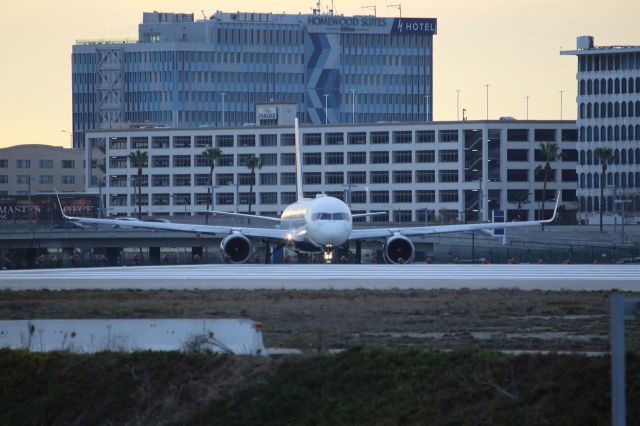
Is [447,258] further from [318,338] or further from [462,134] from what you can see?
[318,338]

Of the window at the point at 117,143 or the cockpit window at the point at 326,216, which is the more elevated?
the window at the point at 117,143

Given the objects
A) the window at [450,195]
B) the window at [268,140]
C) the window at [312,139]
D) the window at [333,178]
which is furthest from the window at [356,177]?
the window at [268,140]

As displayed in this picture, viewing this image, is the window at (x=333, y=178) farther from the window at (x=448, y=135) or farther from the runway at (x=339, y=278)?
the runway at (x=339, y=278)

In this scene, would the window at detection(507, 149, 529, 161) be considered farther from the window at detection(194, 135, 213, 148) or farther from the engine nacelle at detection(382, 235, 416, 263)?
the engine nacelle at detection(382, 235, 416, 263)

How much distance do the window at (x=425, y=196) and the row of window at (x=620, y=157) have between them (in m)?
16.9

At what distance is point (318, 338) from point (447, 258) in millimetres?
72244

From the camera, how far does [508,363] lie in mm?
20266

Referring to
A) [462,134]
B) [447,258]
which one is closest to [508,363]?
[447,258]

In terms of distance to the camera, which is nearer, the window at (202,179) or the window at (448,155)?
the window at (448,155)

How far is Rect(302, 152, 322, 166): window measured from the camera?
156m

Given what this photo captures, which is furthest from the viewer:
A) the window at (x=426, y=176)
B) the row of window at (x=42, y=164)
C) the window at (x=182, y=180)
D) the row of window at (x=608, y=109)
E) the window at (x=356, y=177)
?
the row of window at (x=42, y=164)

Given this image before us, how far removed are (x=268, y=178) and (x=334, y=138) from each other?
368 inches

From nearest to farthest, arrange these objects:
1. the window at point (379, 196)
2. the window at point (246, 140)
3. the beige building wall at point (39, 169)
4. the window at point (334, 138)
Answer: the window at point (334, 138) → the window at point (379, 196) → the window at point (246, 140) → the beige building wall at point (39, 169)

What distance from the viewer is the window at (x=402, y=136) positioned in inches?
6019
